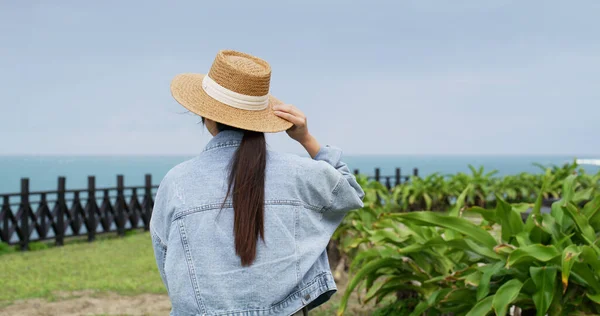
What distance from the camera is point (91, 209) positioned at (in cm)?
1226

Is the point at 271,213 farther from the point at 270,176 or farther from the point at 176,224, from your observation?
the point at 176,224

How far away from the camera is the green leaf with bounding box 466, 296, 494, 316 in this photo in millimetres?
3385

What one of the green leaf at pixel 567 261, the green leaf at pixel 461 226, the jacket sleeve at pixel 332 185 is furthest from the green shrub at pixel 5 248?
the jacket sleeve at pixel 332 185

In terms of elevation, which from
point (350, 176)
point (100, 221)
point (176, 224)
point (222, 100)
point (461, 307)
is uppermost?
point (222, 100)

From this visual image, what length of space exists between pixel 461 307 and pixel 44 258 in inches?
308

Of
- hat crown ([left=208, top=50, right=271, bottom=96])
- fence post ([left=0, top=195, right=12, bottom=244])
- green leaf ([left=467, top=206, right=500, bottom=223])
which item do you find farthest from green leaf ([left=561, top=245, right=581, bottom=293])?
fence post ([left=0, top=195, right=12, bottom=244])

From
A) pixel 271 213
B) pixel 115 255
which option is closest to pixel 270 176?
pixel 271 213

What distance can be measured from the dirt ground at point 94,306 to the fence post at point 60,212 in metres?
5.34

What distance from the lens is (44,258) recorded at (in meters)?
9.81

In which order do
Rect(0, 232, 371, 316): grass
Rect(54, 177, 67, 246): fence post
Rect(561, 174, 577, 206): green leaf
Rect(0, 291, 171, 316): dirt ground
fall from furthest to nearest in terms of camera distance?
Rect(54, 177, 67, 246): fence post → Rect(0, 232, 371, 316): grass → Rect(0, 291, 171, 316): dirt ground → Rect(561, 174, 577, 206): green leaf

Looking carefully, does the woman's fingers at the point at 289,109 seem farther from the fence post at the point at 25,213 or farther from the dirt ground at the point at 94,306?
the fence post at the point at 25,213

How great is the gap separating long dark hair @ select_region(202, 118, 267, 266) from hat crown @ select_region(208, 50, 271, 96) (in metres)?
0.21

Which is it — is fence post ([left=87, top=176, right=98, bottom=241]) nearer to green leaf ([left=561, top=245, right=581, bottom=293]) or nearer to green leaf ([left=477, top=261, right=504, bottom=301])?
green leaf ([left=477, top=261, right=504, bottom=301])

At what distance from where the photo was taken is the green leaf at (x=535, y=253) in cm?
318
